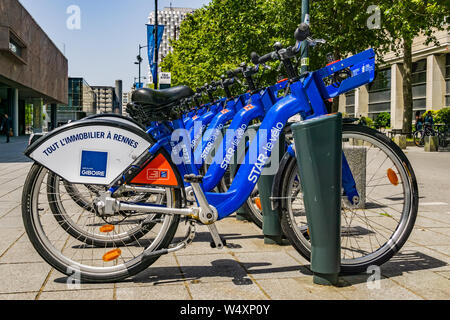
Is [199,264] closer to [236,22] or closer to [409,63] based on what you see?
[236,22]

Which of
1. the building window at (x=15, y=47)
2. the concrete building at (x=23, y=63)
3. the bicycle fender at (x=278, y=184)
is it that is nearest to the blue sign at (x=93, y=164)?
the bicycle fender at (x=278, y=184)

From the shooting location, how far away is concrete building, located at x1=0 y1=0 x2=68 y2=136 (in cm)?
3381

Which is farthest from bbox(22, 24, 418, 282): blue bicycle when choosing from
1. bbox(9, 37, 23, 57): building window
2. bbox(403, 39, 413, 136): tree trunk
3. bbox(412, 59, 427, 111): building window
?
bbox(9, 37, 23, 57): building window

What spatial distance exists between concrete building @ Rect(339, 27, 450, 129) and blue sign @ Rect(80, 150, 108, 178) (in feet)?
81.1

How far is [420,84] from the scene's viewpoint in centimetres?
3406

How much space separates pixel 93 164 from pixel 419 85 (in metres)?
34.7

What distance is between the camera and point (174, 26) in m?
77.4

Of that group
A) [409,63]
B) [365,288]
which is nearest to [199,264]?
[365,288]

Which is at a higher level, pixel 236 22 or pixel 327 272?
pixel 236 22

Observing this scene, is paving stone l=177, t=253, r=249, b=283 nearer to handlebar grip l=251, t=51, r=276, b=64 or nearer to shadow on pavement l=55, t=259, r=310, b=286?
shadow on pavement l=55, t=259, r=310, b=286

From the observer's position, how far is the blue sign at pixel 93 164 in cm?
323

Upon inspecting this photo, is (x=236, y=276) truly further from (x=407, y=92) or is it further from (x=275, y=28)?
(x=407, y=92)

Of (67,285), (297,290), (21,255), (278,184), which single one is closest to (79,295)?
(67,285)
